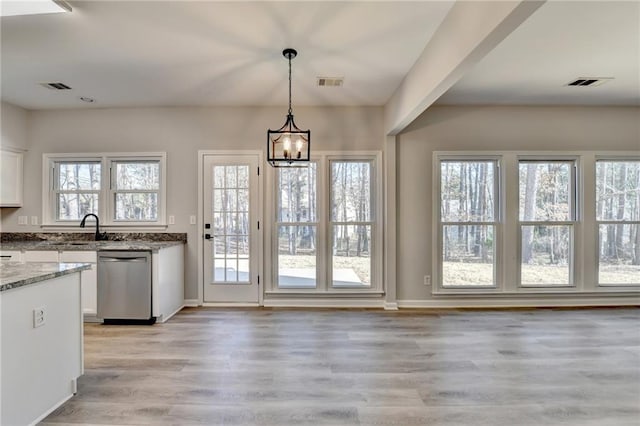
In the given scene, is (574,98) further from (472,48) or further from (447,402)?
(447,402)

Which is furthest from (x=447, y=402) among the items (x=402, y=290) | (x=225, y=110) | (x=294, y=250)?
(x=225, y=110)

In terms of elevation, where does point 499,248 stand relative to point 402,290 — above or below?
above

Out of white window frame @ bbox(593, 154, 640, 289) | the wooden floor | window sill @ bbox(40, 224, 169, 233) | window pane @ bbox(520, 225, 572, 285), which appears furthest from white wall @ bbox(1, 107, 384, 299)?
white window frame @ bbox(593, 154, 640, 289)

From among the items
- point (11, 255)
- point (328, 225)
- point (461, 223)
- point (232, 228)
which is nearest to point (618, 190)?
point (461, 223)

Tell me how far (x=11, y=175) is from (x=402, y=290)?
5.36m

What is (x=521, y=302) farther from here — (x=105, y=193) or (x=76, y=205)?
(x=76, y=205)

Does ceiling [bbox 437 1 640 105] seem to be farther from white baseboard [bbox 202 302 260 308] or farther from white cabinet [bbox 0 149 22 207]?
white cabinet [bbox 0 149 22 207]

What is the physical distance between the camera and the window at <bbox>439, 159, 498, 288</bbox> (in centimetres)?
442

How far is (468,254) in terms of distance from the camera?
443 centimetres

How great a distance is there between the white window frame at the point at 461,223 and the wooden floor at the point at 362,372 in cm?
52

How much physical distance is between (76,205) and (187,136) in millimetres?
1797

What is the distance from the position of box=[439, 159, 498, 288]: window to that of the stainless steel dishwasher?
3.73 metres

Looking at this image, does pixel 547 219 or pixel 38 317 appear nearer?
pixel 38 317

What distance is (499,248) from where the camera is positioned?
438 cm
